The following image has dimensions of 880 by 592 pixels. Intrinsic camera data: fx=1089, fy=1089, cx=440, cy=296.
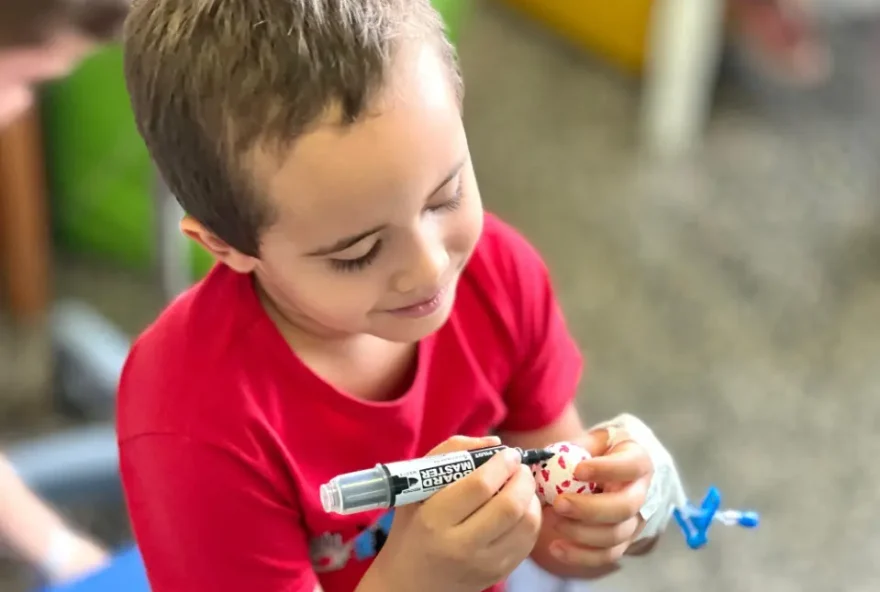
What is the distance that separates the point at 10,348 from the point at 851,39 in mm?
1543

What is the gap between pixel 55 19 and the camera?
901 millimetres

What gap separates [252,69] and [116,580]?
0.51 metres

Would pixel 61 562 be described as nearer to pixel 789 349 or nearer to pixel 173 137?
pixel 173 137

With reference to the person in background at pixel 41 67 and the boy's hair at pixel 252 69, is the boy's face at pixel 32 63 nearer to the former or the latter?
the person in background at pixel 41 67

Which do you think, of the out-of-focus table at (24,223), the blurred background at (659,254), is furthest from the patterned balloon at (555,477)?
the out-of-focus table at (24,223)

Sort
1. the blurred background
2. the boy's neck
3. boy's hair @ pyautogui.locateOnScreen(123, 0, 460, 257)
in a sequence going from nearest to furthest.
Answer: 1. boy's hair @ pyautogui.locateOnScreen(123, 0, 460, 257)
2. the boy's neck
3. the blurred background

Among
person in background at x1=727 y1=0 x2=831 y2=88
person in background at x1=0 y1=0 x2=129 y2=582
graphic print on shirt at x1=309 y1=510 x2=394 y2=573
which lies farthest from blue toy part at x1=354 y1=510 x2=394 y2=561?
person in background at x1=727 y1=0 x2=831 y2=88

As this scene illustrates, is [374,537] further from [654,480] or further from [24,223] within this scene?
[24,223]

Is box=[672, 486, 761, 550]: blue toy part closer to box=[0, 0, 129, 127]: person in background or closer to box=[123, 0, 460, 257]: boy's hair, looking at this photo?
box=[123, 0, 460, 257]: boy's hair

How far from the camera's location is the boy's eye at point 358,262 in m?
0.59

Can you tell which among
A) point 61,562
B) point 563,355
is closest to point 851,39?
point 563,355

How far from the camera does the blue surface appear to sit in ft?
2.85

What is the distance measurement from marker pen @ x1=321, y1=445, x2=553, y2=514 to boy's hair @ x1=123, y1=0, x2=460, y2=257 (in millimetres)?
145

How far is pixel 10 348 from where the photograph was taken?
1.58m
